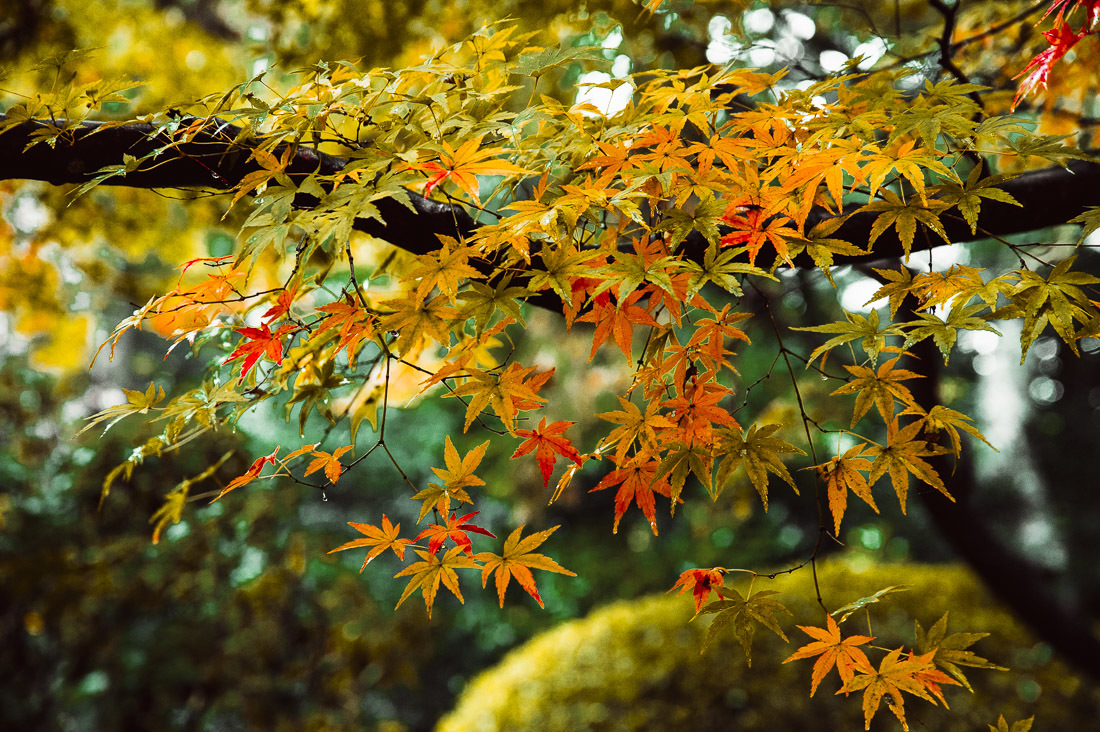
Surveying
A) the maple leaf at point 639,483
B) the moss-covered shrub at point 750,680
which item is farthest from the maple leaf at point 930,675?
the moss-covered shrub at point 750,680

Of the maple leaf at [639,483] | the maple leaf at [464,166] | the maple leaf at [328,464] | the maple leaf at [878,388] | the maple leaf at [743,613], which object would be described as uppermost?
the maple leaf at [464,166]

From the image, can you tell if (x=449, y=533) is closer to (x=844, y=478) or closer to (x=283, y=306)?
(x=283, y=306)

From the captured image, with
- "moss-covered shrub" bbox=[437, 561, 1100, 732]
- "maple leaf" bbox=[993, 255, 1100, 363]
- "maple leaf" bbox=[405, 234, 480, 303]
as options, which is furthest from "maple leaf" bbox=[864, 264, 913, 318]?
"moss-covered shrub" bbox=[437, 561, 1100, 732]

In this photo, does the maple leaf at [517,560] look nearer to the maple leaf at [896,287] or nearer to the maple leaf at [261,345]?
the maple leaf at [261,345]

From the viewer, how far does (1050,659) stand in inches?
131

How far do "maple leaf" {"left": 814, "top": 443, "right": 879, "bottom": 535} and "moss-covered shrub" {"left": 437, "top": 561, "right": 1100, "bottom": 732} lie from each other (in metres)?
2.36

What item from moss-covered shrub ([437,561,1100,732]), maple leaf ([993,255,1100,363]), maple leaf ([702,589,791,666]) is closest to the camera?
maple leaf ([993,255,1100,363])

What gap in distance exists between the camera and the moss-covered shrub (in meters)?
3.04

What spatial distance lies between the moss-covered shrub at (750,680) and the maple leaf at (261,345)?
2.68 metres

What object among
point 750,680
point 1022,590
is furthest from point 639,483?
point 1022,590

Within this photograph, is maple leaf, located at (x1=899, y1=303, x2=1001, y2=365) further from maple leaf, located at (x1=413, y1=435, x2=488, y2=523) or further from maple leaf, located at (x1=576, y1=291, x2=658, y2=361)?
maple leaf, located at (x1=413, y1=435, x2=488, y2=523)

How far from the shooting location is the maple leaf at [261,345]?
957 mm

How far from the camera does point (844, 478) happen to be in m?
0.96

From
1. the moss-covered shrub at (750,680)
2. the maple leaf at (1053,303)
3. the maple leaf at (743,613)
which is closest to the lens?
the maple leaf at (1053,303)
